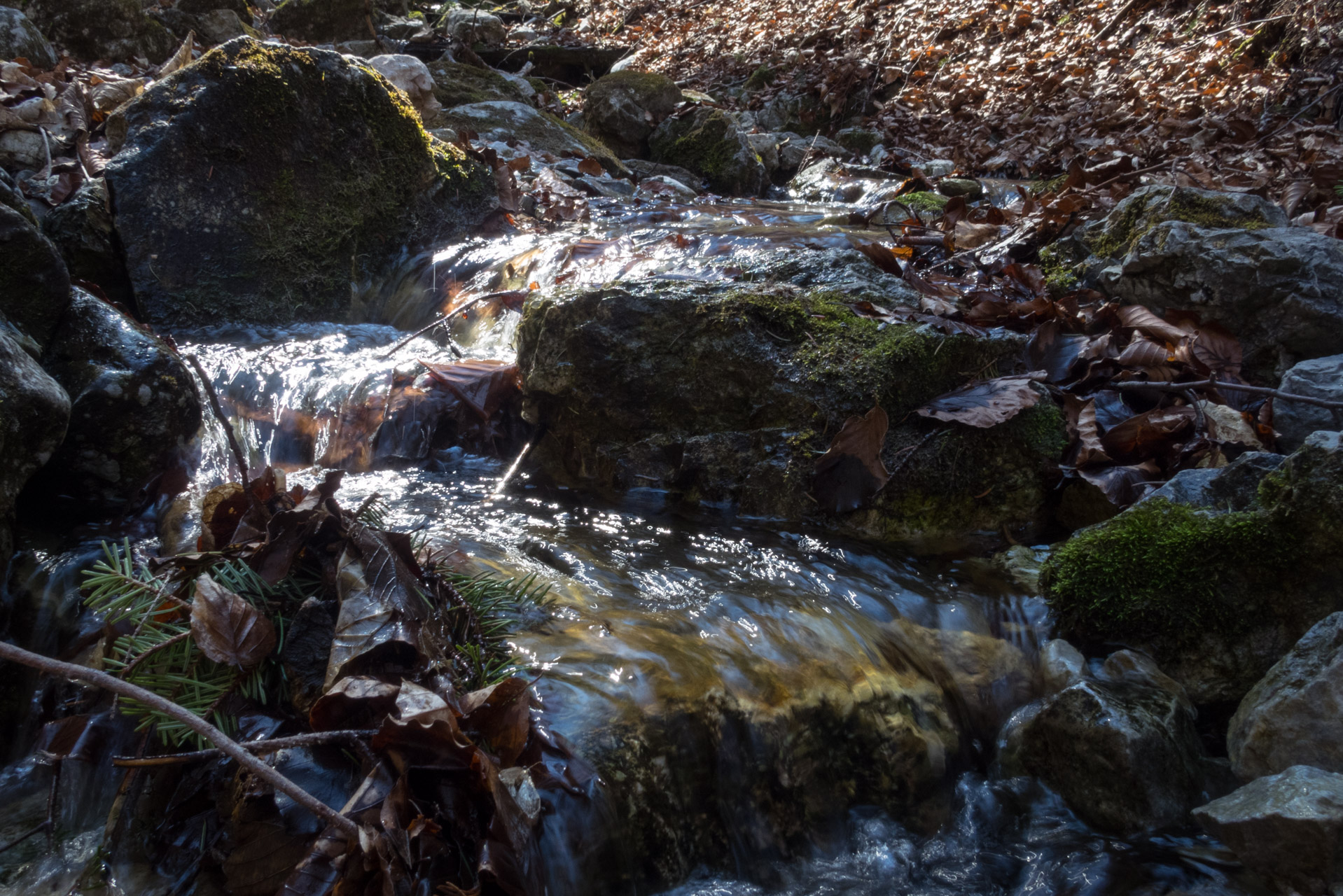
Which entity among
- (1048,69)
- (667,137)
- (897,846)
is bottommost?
(897,846)

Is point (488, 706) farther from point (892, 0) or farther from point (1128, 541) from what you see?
point (892, 0)

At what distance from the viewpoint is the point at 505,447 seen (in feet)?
11.7

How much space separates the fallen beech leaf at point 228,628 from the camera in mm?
1519

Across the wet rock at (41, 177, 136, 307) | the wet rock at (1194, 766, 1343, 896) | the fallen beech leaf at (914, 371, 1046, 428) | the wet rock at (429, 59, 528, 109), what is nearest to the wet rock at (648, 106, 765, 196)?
the wet rock at (429, 59, 528, 109)

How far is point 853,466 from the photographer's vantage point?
9.38 feet

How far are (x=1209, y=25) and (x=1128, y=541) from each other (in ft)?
28.1

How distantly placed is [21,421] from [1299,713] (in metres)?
3.69

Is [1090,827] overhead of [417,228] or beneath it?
beneath

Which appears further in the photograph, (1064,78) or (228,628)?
(1064,78)

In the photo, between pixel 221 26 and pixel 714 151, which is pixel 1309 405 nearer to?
pixel 714 151

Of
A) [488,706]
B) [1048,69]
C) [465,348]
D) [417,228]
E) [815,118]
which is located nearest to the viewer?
[488,706]

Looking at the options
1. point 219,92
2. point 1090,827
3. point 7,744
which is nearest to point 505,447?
point 7,744

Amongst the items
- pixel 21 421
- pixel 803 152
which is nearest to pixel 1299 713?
pixel 21 421

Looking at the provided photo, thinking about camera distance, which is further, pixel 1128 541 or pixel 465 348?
pixel 465 348
